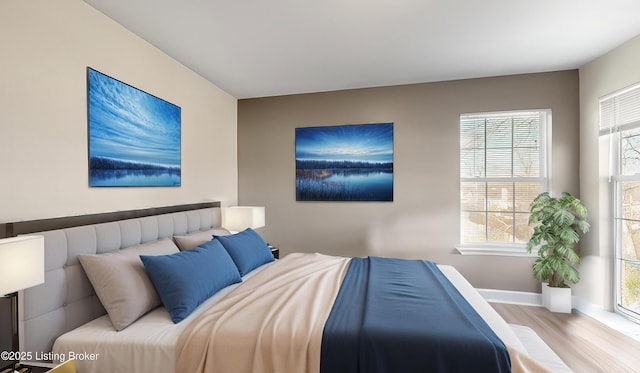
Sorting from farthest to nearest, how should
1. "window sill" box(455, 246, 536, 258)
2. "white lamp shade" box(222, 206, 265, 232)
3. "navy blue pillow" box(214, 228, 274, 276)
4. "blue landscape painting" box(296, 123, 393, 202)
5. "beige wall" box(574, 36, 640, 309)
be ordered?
"blue landscape painting" box(296, 123, 393, 202), "window sill" box(455, 246, 536, 258), "white lamp shade" box(222, 206, 265, 232), "beige wall" box(574, 36, 640, 309), "navy blue pillow" box(214, 228, 274, 276)

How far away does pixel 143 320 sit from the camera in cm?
161

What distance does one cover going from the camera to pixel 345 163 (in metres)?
3.73

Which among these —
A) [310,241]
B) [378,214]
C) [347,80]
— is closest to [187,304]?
[310,241]

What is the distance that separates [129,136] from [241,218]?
1.39 m

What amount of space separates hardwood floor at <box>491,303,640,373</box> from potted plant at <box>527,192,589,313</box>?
0.22 meters

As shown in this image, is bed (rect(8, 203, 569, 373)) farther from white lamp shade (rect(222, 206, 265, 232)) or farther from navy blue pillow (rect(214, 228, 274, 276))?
white lamp shade (rect(222, 206, 265, 232))

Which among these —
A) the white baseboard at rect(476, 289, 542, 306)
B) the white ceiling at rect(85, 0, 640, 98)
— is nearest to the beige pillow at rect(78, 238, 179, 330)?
the white ceiling at rect(85, 0, 640, 98)

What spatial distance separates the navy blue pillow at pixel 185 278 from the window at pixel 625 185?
146 inches

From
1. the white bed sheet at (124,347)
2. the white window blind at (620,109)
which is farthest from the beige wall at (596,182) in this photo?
the white bed sheet at (124,347)

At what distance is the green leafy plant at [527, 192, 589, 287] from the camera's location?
2.90 metres

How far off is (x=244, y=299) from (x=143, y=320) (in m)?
0.56

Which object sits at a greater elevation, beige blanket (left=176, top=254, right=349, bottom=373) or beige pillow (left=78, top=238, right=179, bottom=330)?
beige pillow (left=78, top=238, right=179, bottom=330)

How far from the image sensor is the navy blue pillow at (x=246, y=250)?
2.40m

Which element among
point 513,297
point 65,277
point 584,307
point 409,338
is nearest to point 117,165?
point 65,277
